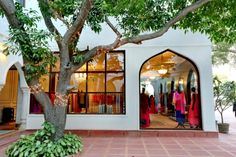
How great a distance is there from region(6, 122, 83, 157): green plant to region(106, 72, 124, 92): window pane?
123 inches

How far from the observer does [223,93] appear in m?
7.76

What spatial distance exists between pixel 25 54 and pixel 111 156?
2685 millimetres

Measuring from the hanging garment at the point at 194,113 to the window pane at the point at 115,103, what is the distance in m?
2.23

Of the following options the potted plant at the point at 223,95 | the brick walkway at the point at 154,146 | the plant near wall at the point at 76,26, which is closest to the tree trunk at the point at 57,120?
the plant near wall at the point at 76,26

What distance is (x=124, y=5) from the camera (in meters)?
4.84

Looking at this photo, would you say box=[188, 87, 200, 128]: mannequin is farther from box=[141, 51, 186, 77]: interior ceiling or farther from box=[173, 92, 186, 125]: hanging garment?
box=[141, 51, 186, 77]: interior ceiling

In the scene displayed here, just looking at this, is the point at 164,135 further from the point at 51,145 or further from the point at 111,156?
the point at 51,145

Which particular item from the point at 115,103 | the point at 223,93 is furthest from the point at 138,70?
the point at 223,93

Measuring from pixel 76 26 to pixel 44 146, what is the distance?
90.5 inches

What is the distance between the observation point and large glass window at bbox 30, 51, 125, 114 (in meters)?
7.27

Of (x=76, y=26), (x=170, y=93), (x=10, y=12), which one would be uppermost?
(x=10, y=12)

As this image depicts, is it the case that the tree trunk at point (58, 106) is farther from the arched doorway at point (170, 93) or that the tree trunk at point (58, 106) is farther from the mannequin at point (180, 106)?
the mannequin at point (180, 106)

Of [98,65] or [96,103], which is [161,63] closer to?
[98,65]

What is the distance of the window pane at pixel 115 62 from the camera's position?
24.2ft
